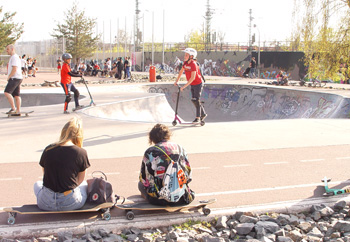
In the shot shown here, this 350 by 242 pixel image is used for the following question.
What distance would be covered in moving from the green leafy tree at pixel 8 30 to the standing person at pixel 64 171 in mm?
40390

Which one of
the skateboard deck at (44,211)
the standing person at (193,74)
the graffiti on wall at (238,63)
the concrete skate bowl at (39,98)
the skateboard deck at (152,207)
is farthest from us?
the graffiti on wall at (238,63)

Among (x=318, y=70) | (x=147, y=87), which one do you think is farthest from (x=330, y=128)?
(x=147, y=87)

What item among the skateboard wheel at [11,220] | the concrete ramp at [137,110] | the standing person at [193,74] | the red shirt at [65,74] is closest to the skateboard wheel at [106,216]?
the skateboard wheel at [11,220]

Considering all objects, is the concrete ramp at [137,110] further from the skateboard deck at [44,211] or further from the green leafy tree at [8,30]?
the green leafy tree at [8,30]

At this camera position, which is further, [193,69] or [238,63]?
[238,63]

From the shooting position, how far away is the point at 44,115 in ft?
41.0

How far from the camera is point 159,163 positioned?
4633 millimetres

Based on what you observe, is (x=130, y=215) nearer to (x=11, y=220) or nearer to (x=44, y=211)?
(x=44, y=211)

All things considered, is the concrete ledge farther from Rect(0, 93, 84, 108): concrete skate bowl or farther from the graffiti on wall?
the graffiti on wall

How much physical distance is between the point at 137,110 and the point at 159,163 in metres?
11.9

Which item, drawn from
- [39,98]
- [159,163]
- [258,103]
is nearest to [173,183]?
[159,163]

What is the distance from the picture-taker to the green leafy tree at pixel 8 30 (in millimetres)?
41250

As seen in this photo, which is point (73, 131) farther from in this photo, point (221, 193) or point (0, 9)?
point (0, 9)

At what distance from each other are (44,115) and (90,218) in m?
8.42
